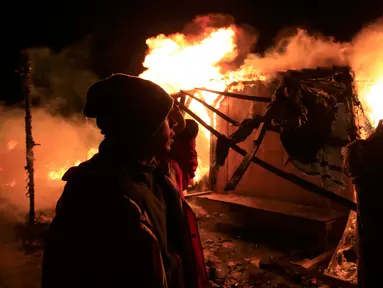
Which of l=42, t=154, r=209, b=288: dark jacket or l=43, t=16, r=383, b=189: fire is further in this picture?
l=43, t=16, r=383, b=189: fire

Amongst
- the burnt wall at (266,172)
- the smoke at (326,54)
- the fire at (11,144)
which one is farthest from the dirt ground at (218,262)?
the fire at (11,144)

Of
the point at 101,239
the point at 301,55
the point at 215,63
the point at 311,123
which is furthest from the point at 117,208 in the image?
the point at 215,63

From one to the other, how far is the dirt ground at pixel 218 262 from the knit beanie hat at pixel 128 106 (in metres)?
5.33

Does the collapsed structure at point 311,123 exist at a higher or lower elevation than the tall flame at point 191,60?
lower

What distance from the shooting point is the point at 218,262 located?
738 centimetres

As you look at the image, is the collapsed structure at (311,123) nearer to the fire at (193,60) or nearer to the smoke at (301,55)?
the smoke at (301,55)

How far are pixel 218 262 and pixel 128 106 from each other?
6.49m

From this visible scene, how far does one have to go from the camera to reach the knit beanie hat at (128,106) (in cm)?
177

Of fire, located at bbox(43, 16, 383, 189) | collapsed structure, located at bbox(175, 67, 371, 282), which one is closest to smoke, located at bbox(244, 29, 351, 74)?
fire, located at bbox(43, 16, 383, 189)

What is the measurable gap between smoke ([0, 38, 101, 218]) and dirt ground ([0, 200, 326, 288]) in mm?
2969

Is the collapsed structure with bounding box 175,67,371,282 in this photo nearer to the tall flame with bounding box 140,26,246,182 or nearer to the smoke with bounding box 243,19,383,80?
the smoke with bounding box 243,19,383,80

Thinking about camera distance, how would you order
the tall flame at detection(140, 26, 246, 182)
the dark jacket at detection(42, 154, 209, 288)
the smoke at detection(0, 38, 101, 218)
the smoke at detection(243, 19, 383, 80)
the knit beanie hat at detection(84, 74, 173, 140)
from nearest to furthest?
the dark jacket at detection(42, 154, 209, 288) → the knit beanie hat at detection(84, 74, 173, 140) → the smoke at detection(243, 19, 383, 80) → the tall flame at detection(140, 26, 246, 182) → the smoke at detection(0, 38, 101, 218)

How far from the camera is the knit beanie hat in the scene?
1769mm

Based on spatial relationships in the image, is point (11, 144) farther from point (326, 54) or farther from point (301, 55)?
point (326, 54)
